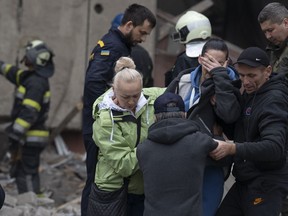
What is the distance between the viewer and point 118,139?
5.01m

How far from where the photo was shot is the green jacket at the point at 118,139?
500cm

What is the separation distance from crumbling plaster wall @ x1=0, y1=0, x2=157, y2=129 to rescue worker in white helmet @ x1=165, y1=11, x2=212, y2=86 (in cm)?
386

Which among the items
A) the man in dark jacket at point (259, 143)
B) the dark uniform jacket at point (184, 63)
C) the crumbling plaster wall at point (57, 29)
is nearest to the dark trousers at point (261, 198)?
the man in dark jacket at point (259, 143)

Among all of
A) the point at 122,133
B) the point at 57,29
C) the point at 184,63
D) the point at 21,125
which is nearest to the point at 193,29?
the point at 184,63

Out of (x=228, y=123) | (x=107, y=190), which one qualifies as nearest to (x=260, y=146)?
(x=228, y=123)

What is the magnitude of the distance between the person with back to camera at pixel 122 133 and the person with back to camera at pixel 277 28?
0.85m

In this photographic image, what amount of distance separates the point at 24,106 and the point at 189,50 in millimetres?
3035

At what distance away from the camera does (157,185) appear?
181 inches

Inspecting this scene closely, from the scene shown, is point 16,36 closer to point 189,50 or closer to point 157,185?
point 189,50

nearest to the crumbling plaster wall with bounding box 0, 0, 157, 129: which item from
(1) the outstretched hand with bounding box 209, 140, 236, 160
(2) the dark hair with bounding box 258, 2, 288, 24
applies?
(2) the dark hair with bounding box 258, 2, 288, 24

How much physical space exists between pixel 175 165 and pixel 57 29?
18.8 ft

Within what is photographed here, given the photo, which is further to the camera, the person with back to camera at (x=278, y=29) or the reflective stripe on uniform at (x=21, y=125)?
the reflective stripe on uniform at (x=21, y=125)

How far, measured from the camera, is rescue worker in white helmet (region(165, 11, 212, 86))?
5.71 m

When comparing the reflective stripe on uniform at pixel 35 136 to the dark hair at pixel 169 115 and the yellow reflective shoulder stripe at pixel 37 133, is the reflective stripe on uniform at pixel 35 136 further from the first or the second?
the dark hair at pixel 169 115
